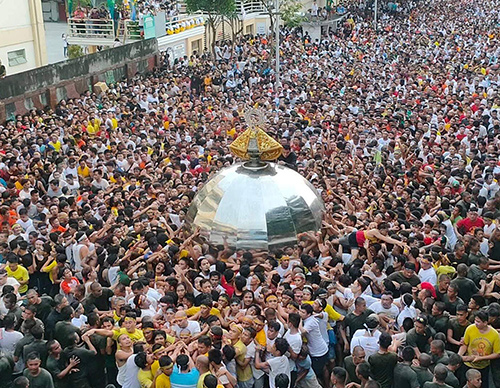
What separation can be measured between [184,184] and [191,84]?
12.4 metres

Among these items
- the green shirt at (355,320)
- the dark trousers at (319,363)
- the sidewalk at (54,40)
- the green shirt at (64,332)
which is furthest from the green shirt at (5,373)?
the sidewalk at (54,40)

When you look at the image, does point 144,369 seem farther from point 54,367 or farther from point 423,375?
point 423,375

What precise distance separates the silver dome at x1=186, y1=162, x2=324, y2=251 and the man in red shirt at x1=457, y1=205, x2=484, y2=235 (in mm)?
2169

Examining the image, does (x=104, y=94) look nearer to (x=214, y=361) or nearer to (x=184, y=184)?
(x=184, y=184)

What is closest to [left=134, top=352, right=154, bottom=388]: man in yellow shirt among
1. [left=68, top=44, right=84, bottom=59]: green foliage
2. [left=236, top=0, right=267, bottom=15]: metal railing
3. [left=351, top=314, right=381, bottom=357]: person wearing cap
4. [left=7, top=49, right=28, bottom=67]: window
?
[left=351, top=314, right=381, bottom=357]: person wearing cap

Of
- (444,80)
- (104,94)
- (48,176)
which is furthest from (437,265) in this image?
(444,80)

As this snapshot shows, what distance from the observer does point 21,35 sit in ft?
87.4

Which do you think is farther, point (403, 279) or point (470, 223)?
point (470, 223)

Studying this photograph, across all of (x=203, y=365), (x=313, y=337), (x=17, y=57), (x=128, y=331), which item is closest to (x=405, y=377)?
(x=313, y=337)

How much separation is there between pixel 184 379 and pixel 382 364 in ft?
6.57

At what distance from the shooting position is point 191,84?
2500cm

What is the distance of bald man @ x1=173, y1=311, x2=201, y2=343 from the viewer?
7.82 m

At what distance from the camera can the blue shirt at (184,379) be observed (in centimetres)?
695

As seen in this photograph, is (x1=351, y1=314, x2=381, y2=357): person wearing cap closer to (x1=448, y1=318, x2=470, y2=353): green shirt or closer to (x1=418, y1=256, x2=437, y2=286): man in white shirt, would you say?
(x1=448, y1=318, x2=470, y2=353): green shirt
